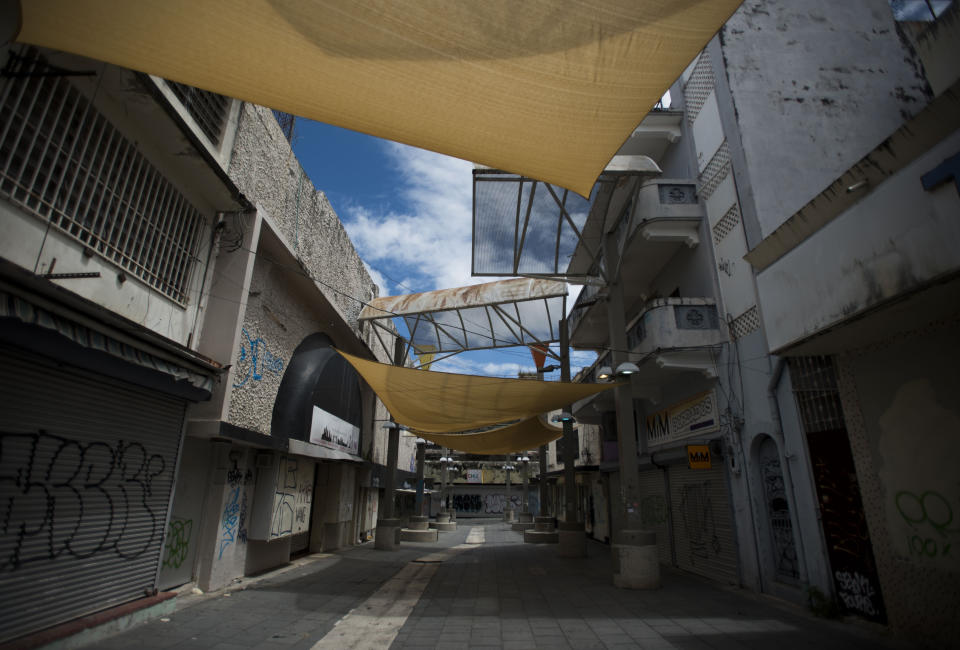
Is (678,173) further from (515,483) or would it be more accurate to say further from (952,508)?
(515,483)

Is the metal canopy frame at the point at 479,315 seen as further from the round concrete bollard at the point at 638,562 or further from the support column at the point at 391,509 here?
the round concrete bollard at the point at 638,562

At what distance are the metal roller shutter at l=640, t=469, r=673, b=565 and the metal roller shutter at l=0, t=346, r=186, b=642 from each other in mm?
10789

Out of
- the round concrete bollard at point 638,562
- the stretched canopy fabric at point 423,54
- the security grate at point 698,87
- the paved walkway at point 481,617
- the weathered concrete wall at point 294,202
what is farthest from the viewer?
the security grate at point 698,87

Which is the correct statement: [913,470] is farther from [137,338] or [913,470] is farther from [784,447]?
[137,338]

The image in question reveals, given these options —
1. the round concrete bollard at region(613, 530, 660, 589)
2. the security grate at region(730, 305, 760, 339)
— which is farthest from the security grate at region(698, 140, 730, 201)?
the round concrete bollard at region(613, 530, 660, 589)

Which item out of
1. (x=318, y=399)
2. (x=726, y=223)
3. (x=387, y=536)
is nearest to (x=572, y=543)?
(x=387, y=536)

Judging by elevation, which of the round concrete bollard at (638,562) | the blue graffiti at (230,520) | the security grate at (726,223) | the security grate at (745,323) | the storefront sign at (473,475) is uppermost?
the security grate at (726,223)

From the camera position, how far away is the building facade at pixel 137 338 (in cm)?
450

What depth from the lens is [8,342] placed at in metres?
4.31

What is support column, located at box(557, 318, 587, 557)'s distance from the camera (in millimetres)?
13359

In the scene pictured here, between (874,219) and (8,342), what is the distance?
886 centimetres

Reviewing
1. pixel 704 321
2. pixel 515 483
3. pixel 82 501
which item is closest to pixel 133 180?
pixel 82 501

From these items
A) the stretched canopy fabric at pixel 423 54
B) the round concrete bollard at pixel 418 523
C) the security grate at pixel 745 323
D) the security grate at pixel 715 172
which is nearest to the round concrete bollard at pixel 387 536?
the round concrete bollard at pixel 418 523

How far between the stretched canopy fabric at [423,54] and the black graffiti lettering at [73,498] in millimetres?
3880
